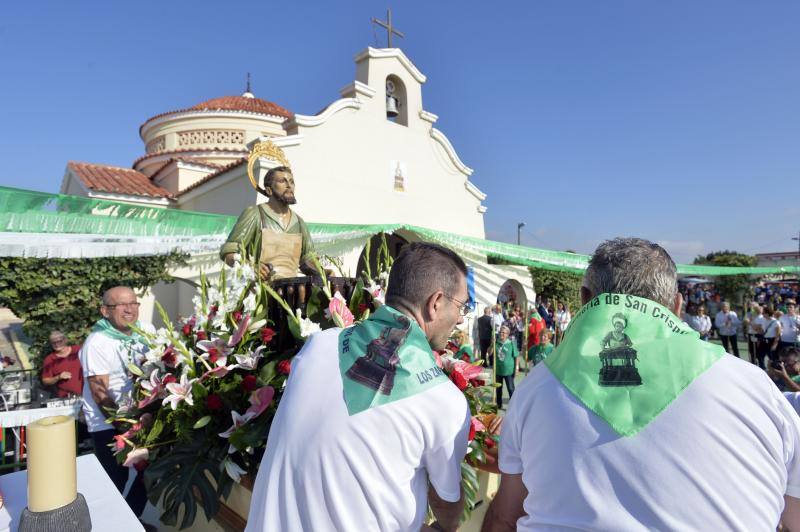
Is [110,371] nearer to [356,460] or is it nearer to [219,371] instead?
[219,371]

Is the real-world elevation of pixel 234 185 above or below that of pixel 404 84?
below

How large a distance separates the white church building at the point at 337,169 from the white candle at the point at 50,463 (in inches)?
275

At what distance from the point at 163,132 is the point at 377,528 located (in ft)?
49.7

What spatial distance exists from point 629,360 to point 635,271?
272 millimetres

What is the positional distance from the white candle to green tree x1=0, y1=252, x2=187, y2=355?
700 cm

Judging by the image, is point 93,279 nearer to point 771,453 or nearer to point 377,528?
point 377,528

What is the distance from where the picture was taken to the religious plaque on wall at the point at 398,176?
12.3 metres

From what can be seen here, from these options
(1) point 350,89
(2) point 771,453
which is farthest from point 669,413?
(1) point 350,89

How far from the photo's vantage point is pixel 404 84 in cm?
1273

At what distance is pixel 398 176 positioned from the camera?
40.7ft

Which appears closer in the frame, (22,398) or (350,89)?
(22,398)

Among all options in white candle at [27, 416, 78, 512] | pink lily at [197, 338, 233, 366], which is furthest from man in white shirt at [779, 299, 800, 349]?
white candle at [27, 416, 78, 512]

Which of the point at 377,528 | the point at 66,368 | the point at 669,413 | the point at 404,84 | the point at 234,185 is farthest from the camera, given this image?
the point at 404,84

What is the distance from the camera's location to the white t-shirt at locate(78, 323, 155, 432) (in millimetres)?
3104
